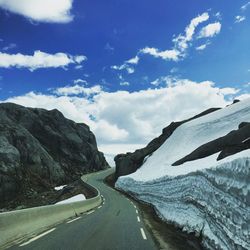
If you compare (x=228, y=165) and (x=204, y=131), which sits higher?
(x=204, y=131)

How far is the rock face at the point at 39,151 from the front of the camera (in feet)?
224

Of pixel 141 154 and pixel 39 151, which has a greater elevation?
pixel 39 151

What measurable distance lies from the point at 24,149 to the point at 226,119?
42.9 metres

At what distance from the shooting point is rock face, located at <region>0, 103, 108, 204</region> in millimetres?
68250

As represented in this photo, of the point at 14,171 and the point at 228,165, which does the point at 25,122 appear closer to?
the point at 14,171

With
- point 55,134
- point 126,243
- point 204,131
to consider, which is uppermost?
point 55,134

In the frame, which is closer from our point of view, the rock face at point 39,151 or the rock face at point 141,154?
the rock face at point 39,151

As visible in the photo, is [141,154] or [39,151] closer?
[141,154]

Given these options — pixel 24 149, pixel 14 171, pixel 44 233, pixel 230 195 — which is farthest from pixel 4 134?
pixel 230 195

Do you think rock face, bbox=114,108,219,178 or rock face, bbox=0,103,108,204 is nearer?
rock face, bbox=0,103,108,204

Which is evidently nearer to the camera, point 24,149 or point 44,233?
point 44,233

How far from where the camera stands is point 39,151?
3403 inches

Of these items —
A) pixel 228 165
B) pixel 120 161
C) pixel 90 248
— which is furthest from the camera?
pixel 120 161

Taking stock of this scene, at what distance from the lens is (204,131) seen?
6412cm
